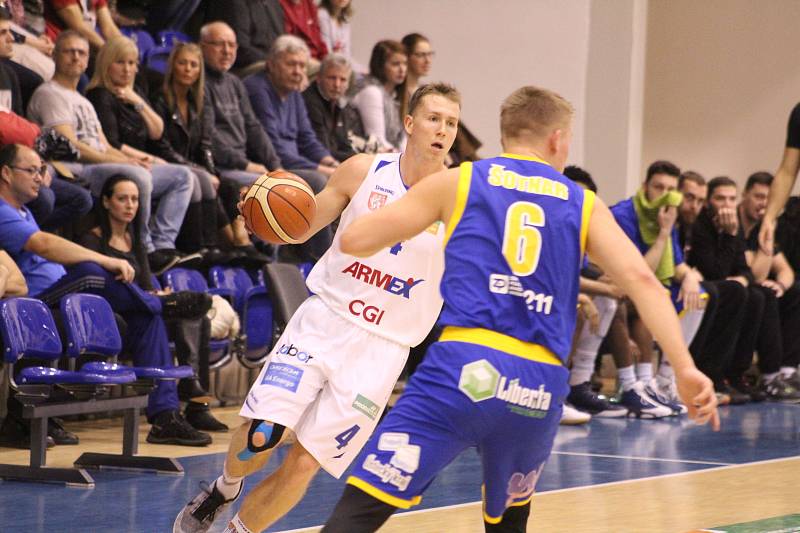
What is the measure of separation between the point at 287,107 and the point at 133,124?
1.80m

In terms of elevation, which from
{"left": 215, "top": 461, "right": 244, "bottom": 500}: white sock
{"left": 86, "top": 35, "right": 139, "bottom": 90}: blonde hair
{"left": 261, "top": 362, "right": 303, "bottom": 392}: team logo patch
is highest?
{"left": 86, "top": 35, "right": 139, "bottom": 90}: blonde hair

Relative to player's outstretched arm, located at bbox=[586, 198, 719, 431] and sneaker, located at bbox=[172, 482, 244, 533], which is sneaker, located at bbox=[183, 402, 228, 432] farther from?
player's outstretched arm, located at bbox=[586, 198, 719, 431]

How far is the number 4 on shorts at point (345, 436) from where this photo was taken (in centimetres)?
438

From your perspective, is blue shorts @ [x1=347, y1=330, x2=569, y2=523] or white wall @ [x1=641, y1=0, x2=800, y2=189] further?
white wall @ [x1=641, y1=0, x2=800, y2=189]

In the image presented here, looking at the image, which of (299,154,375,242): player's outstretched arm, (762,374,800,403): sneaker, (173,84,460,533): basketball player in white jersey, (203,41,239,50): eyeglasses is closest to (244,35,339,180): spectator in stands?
(203,41,239,50): eyeglasses

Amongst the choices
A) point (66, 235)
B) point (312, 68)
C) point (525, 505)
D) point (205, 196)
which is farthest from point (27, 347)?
point (312, 68)

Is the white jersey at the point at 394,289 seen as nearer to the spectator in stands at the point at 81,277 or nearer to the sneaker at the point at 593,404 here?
the spectator in stands at the point at 81,277

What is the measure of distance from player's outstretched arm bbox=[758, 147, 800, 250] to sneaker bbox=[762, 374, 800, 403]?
336cm

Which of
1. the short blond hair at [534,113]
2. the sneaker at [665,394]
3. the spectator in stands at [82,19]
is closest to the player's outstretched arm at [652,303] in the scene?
the short blond hair at [534,113]

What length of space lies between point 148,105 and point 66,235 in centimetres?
136

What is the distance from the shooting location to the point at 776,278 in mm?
11109

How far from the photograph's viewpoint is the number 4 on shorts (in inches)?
172

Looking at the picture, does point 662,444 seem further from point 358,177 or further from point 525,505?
point 525,505

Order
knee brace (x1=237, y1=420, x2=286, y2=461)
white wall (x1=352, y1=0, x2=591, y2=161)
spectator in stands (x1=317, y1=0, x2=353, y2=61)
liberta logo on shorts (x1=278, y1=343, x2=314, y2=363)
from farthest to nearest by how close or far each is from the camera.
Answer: white wall (x1=352, y1=0, x2=591, y2=161) → spectator in stands (x1=317, y1=0, x2=353, y2=61) → liberta logo on shorts (x1=278, y1=343, x2=314, y2=363) → knee brace (x1=237, y1=420, x2=286, y2=461)
